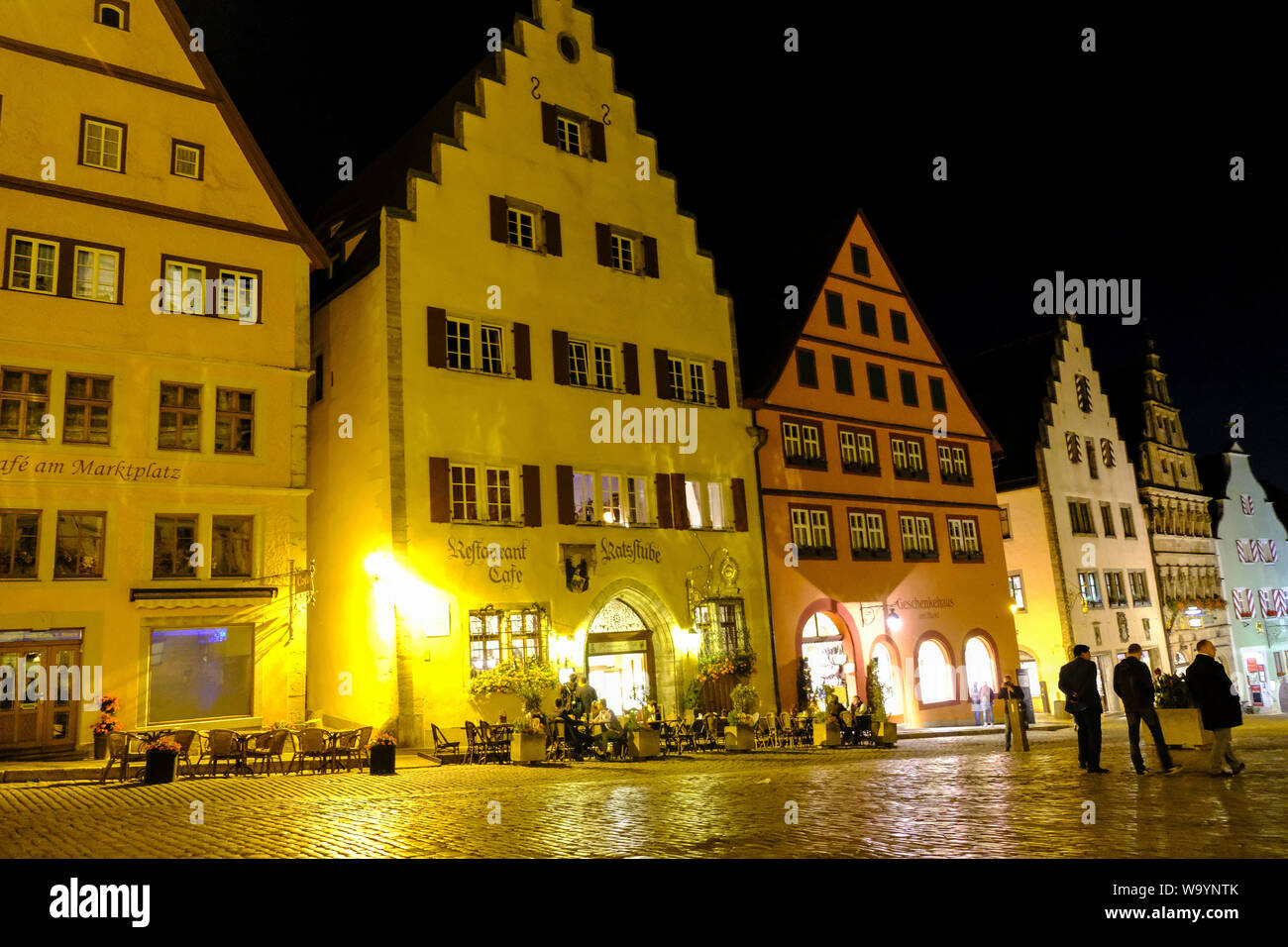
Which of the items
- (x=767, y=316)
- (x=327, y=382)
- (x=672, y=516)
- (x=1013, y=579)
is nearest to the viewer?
(x=327, y=382)

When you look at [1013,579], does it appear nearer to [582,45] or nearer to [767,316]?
[767,316]

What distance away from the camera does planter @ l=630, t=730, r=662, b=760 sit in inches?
807

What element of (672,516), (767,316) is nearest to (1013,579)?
(767,316)

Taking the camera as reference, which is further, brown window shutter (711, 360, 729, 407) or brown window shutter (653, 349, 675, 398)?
brown window shutter (711, 360, 729, 407)

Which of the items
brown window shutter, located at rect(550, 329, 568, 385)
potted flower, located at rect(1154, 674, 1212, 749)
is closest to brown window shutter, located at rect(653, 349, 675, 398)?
brown window shutter, located at rect(550, 329, 568, 385)

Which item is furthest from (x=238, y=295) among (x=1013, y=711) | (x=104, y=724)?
(x=1013, y=711)

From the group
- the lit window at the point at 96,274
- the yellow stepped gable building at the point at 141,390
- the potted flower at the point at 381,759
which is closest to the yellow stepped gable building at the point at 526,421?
the yellow stepped gable building at the point at 141,390

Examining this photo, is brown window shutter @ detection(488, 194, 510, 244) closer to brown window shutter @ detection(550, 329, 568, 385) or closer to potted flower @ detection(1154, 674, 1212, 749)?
brown window shutter @ detection(550, 329, 568, 385)

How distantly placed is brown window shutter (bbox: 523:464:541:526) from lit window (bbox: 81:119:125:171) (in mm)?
10877

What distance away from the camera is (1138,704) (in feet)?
42.8

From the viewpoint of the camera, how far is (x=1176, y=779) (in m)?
12.4

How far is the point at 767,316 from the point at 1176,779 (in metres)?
24.1

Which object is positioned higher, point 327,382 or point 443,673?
point 327,382

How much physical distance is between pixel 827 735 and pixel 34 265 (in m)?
19.5
